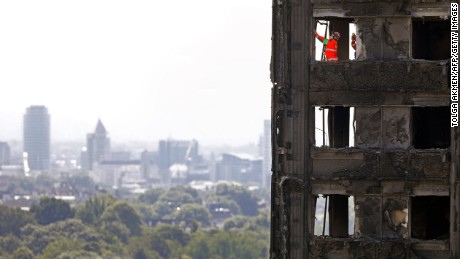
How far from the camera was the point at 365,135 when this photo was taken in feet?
117

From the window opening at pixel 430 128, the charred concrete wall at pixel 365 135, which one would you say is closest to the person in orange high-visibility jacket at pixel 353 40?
the charred concrete wall at pixel 365 135

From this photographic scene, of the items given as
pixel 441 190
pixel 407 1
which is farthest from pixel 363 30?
pixel 441 190

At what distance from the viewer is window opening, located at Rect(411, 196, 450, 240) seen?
36.5 meters

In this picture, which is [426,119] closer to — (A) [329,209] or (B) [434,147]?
(B) [434,147]

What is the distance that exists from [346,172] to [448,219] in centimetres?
220

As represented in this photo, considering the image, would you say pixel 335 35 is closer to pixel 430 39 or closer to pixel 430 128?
pixel 430 39

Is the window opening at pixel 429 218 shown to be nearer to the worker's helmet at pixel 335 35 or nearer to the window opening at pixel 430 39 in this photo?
the window opening at pixel 430 39

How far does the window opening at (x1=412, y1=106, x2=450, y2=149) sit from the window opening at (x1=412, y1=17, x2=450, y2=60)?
110 centimetres

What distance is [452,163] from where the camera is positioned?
35.2m

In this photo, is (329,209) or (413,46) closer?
(413,46)

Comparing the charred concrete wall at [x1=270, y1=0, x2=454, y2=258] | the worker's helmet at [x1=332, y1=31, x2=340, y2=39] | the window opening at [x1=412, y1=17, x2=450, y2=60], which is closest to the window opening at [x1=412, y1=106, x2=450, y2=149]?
the charred concrete wall at [x1=270, y1=0, x2=454, y2=258]

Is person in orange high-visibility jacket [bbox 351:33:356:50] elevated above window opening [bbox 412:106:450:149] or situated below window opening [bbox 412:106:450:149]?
above

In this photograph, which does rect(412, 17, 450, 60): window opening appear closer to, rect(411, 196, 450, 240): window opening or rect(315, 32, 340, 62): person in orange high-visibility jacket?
rect(315, 32, 340, 62): person in orange high-visibility jacket

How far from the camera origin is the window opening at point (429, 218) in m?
36.5
